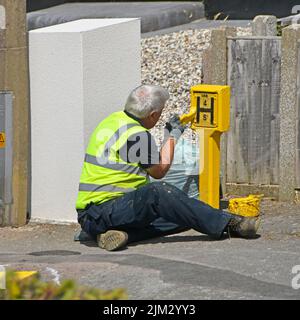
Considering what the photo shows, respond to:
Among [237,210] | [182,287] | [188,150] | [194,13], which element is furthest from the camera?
[194,13]

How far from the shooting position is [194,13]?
1611cm

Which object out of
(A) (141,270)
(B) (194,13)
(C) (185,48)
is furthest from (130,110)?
(B) (194,13)

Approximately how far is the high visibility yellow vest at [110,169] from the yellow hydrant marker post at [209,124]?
702 mm

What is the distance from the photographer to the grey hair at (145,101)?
26.4 ft

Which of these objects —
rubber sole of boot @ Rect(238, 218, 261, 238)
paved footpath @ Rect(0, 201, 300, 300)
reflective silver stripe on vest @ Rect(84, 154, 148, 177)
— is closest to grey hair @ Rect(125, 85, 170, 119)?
reflective silver stripe on vest @ Rect(84, 154, 148, 177)

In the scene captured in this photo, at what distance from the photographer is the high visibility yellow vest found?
26.2 ft

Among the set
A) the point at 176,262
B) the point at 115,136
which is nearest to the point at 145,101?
the point at 115,136

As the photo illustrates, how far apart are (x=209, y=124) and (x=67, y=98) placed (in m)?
1.21

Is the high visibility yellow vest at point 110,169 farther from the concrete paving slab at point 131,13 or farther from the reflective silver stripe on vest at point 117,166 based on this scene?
the concrete paving slab at point 131,13

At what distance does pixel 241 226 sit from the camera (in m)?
7.88

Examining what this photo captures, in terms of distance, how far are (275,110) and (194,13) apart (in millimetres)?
6758

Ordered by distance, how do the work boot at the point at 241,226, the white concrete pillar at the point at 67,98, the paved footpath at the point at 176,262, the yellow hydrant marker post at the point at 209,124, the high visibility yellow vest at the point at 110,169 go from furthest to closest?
the white concrete pillar at the point at 67,98
the yellow hydrant marker post at the point at 209,124
the high visibility yellow vest at the point at 110,169
the work boot at the point at 241,226
the paved footpath at the point at 176,262

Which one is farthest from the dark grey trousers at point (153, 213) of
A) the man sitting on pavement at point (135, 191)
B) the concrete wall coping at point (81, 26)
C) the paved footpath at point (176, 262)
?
the concrete wall coping at point (81, 26)

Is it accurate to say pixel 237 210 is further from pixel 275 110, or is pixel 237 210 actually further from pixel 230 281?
pixel 230 281
